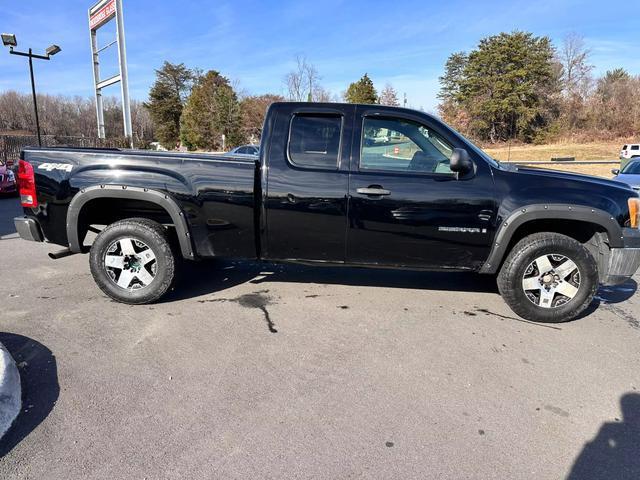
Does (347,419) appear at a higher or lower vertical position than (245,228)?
lower

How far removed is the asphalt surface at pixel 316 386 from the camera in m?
2.24

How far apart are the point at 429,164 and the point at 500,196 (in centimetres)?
70

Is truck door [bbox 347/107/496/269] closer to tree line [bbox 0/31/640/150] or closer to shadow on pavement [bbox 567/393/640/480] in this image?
shadow on pavement [bbox 567/393/640/480]

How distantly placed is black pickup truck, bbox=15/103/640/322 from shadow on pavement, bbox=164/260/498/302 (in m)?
0.89

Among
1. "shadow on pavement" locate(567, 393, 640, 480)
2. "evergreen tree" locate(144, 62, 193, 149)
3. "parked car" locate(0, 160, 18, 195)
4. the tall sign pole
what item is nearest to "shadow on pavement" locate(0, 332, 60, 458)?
"shadow on pavement" locate(567, 393, 640, 480)

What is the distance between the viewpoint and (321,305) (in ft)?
14.3

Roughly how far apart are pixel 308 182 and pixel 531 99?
5170 centimetres

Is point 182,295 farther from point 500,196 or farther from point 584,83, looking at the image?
point 584,83

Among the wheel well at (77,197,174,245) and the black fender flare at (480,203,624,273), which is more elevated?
the black fender flare at (480,203,624,273)

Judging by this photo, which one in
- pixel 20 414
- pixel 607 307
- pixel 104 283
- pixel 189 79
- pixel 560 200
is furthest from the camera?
pixel 189 79

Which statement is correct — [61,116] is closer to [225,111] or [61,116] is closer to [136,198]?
[225,111]

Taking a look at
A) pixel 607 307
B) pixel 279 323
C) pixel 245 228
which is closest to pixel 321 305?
pixel 279 323

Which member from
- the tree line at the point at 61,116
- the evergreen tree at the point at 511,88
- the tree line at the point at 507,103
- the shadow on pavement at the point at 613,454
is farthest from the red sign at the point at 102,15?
the tree line at the point at 61,116

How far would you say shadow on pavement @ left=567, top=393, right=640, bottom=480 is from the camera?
217 centimetres
